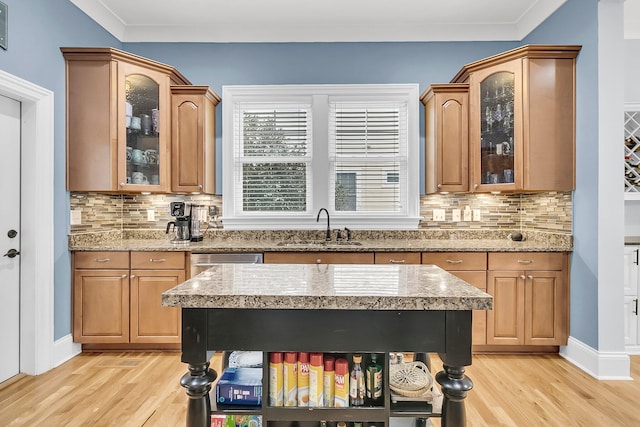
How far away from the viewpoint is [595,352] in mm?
2750

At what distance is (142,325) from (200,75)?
253 cm

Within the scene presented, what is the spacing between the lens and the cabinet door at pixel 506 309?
3.05 m

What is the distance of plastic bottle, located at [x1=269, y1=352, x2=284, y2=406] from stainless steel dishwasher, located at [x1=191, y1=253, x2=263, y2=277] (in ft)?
5.92

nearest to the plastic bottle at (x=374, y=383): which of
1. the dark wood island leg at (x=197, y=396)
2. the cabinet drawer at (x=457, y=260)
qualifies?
the dark wood island leg at (x=197, y=396)

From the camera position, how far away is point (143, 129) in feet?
10.8

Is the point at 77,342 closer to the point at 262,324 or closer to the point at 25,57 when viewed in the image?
the point at 25,57

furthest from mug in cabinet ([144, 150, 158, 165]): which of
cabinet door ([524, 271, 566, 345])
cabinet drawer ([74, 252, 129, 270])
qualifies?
cabinet door ([524, 271, 566, 345])

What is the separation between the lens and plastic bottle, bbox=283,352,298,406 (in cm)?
137

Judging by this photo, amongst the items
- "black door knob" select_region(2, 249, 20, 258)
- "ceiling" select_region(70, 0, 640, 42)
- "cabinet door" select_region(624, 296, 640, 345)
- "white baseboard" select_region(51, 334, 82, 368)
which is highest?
"ceiling" select_region(70, 0, 640, 42)

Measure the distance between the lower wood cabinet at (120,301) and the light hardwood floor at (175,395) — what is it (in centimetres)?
20

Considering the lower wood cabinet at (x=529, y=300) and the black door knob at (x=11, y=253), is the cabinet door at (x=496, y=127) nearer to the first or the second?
the lower wood cabinet at (x=529, y=300)

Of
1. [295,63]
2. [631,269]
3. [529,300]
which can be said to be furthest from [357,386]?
[295,63]

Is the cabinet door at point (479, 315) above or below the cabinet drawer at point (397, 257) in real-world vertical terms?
below

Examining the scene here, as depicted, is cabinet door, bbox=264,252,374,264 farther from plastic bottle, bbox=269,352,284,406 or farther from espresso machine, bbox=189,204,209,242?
plastic bottle, bbox=269,352,284,406
